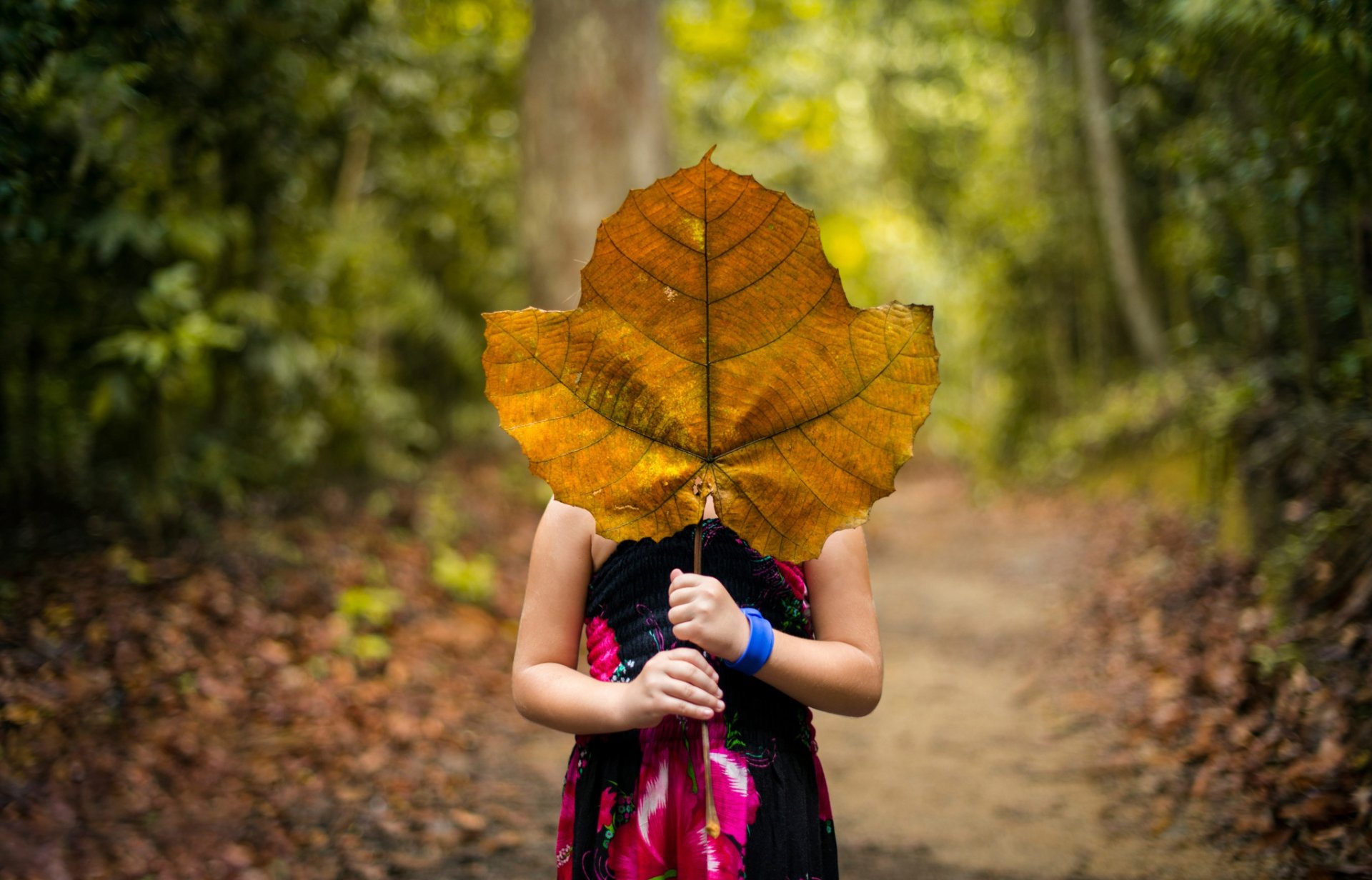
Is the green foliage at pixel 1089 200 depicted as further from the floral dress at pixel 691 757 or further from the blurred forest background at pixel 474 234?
the floral dress at pixel 691 757

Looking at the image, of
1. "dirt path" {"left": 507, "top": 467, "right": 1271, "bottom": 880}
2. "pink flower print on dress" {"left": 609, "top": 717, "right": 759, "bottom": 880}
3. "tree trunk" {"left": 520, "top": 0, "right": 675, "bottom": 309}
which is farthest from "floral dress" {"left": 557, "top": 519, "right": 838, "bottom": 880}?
"tree trunk" {"left": 520, "top": 0, "right": 675, "bottom": 309}

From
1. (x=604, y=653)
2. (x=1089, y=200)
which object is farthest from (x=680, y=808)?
(x=1089, y=200)

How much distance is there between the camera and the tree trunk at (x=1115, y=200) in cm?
960

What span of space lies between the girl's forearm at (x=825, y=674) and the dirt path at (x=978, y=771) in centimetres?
206

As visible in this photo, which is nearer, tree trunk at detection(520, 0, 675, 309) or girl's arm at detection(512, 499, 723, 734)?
girl's arm at detection(512, 499, 723, 734)

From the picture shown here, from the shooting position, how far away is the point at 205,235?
13.8ft

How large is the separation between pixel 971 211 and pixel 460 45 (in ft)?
30.6

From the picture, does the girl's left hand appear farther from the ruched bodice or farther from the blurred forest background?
the blurred forest background

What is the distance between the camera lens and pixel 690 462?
4.31 feet

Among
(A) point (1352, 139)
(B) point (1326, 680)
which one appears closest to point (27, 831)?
(B) point (1326, 680)

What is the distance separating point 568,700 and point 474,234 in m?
8.11

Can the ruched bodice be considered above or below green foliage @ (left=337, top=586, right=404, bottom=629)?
below

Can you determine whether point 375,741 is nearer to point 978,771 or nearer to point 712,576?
point 978,771

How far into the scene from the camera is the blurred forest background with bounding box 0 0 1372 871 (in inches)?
143
